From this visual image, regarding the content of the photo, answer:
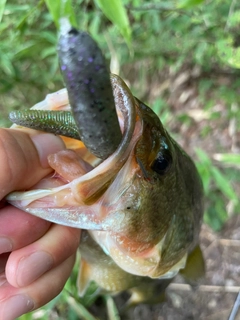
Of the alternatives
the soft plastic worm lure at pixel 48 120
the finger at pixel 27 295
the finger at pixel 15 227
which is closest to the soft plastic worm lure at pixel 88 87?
the soft plastic worm lure at pixel 48 120

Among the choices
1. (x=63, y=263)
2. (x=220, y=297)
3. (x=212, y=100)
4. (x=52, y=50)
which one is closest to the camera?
(x=63, y=263)

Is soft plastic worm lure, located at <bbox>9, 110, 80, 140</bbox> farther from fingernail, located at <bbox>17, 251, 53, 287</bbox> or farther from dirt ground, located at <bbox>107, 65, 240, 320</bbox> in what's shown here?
dirt ground, located at <bbox>107, 65, 240, 320</bbox>

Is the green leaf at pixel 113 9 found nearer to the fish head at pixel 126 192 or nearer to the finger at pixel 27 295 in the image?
the fish head at pixel 126 192

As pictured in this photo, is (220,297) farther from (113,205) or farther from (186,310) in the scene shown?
(113,205)

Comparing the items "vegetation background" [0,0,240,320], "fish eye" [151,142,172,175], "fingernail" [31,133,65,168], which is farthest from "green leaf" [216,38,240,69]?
"fingernail" [31,133,65,168]

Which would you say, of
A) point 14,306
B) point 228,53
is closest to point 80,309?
point 14,306

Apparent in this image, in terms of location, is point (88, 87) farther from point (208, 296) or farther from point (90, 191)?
point (208, 296)

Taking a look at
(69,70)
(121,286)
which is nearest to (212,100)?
(121,286)
